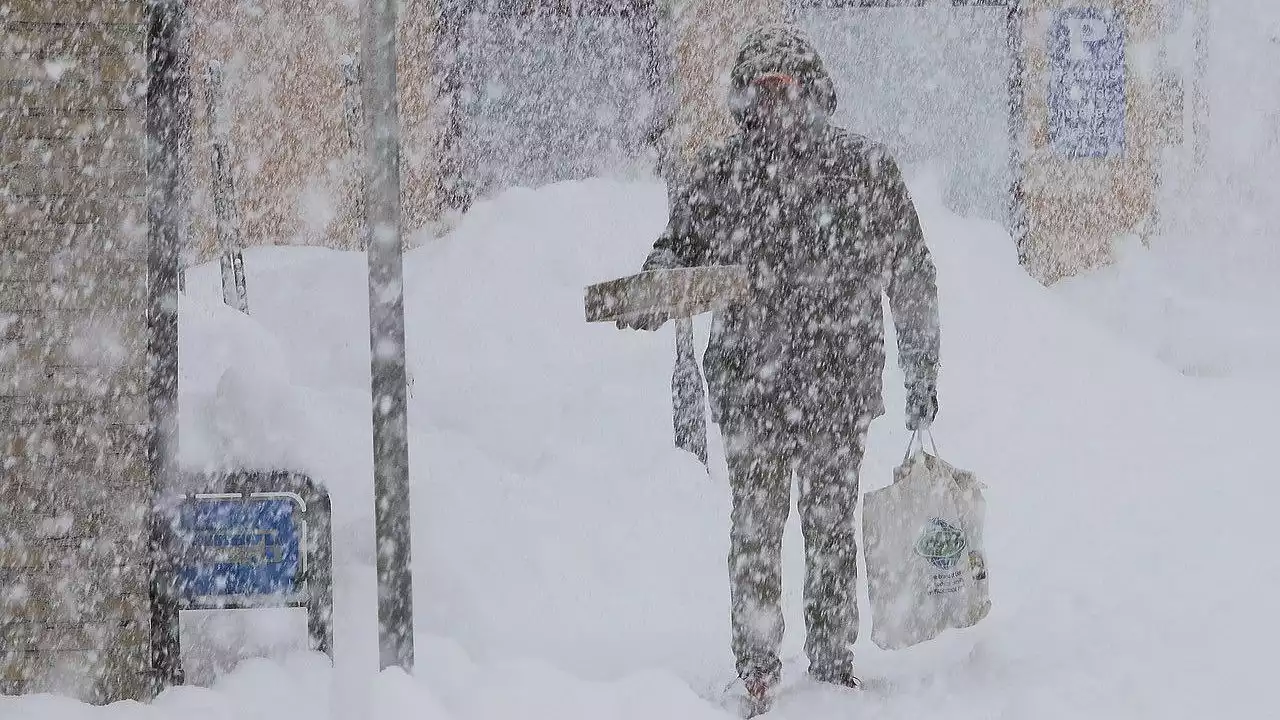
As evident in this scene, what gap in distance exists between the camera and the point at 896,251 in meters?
A: 4.26

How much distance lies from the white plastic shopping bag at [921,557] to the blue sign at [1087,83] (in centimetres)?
884

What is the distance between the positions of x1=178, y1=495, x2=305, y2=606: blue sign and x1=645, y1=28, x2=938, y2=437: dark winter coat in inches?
53.9

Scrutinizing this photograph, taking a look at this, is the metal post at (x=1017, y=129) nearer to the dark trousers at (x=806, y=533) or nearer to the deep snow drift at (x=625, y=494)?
the deep snow drift at (x=625, y=494)

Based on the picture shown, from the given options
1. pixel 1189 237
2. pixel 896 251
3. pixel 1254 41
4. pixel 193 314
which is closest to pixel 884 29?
pixel 1189 237

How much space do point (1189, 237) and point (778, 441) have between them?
10746 mm

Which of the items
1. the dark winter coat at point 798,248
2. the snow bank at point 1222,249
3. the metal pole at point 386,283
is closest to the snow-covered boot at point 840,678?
the dark winter coat at point 798,248

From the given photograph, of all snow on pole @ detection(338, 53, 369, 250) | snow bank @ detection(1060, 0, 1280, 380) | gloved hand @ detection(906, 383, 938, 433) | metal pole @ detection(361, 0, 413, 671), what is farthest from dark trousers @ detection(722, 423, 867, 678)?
snow bank @ detection(1060, 0, 1280, 380)

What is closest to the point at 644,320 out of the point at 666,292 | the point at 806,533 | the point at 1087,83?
the point at 666,292

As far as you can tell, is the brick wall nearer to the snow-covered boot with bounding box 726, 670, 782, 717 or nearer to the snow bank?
the snow-covered boot with bounding box 726, 670, 782, 717

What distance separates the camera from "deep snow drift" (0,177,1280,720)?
13.2 feet

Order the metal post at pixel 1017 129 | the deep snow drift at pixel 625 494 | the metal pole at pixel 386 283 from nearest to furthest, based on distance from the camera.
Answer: the metal pole at pixel 386 283 < the deep snow drift at pixel 625 494 < the metal post at pixel 1017 129

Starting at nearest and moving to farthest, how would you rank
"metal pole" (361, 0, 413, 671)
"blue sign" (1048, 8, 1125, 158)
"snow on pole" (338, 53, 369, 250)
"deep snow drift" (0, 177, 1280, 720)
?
"metal pole" (361, 0, 413, 671)
"deep snow drift" (0, 177, 1280, 720)
"snow on pole" (338, 53, 369, 250)
"blue sign" (1048, 8, 1125, 158)

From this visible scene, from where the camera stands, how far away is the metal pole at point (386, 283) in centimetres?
321

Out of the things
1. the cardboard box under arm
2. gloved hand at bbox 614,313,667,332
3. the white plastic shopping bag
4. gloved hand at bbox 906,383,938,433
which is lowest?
the white plastic shopping bag
